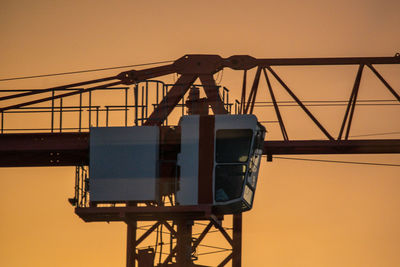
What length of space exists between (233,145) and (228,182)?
1.42 meters

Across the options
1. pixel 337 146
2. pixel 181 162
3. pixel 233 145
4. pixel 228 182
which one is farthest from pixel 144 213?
pixel 337 146

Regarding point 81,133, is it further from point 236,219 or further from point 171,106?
point 236,219

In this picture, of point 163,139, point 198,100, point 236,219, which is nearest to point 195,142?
point 163,139

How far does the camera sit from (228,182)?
226 feet

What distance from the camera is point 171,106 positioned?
75500 millimetres

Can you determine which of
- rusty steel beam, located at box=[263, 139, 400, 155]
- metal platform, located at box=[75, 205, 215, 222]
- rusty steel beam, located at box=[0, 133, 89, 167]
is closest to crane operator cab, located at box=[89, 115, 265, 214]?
metal platform, located at box=[75, 205, 215, 222]

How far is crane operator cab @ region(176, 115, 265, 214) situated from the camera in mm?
68688

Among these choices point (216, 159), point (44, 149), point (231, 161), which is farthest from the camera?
point (44, 149)

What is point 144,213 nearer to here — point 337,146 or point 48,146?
point 48,146

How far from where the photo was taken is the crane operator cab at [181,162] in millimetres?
68750

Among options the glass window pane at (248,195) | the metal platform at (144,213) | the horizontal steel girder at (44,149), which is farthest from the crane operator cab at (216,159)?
the horizontal steel girder at (44,149)

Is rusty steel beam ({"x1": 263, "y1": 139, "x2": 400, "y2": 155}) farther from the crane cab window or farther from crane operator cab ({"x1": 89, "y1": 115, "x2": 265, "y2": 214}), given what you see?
the crane cab window

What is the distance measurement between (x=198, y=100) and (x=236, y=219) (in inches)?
324

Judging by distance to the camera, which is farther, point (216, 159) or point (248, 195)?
point (248, 195)
